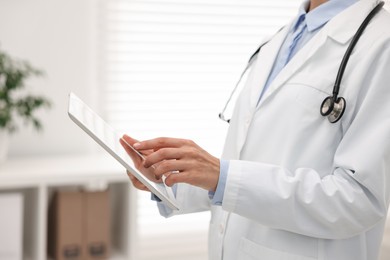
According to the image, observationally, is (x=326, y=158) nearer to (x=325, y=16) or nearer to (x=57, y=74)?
(x=325, y=16)

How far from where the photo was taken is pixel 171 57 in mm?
2812

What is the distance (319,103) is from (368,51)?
5.8 inches

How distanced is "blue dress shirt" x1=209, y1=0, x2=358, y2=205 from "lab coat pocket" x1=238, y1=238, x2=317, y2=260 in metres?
0.35

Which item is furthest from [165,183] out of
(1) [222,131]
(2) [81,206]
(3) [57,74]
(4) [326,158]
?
(1) [222,131]

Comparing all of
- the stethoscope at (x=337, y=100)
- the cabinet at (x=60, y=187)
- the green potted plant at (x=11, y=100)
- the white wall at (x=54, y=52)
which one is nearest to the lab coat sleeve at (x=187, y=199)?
the stethoscope at (x=337, y=100)

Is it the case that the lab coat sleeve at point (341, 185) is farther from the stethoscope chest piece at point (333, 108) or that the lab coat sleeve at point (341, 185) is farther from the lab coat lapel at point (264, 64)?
the lab coat lapel at point (264, 64)

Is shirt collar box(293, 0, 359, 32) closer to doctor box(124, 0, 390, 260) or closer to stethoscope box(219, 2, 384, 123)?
doctor box(124, 0, 390, 260)

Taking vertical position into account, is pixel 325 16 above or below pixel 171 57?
above

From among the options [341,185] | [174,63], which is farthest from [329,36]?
[174,63]

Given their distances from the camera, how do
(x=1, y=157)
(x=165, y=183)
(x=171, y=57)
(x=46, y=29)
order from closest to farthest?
(x=165, y=183)
(x=1, y=157)
(x=46, y=29)
(x=171, y=57)

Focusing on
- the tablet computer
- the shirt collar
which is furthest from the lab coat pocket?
the shirt collar

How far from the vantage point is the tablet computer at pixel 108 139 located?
3.40 ft

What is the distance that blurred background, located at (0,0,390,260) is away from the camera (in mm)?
2445

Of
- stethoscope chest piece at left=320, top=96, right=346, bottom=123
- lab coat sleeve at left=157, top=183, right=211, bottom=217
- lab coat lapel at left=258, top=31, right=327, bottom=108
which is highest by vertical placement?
lab coat lapel at left=258, top=31, right=327, bottom=108
